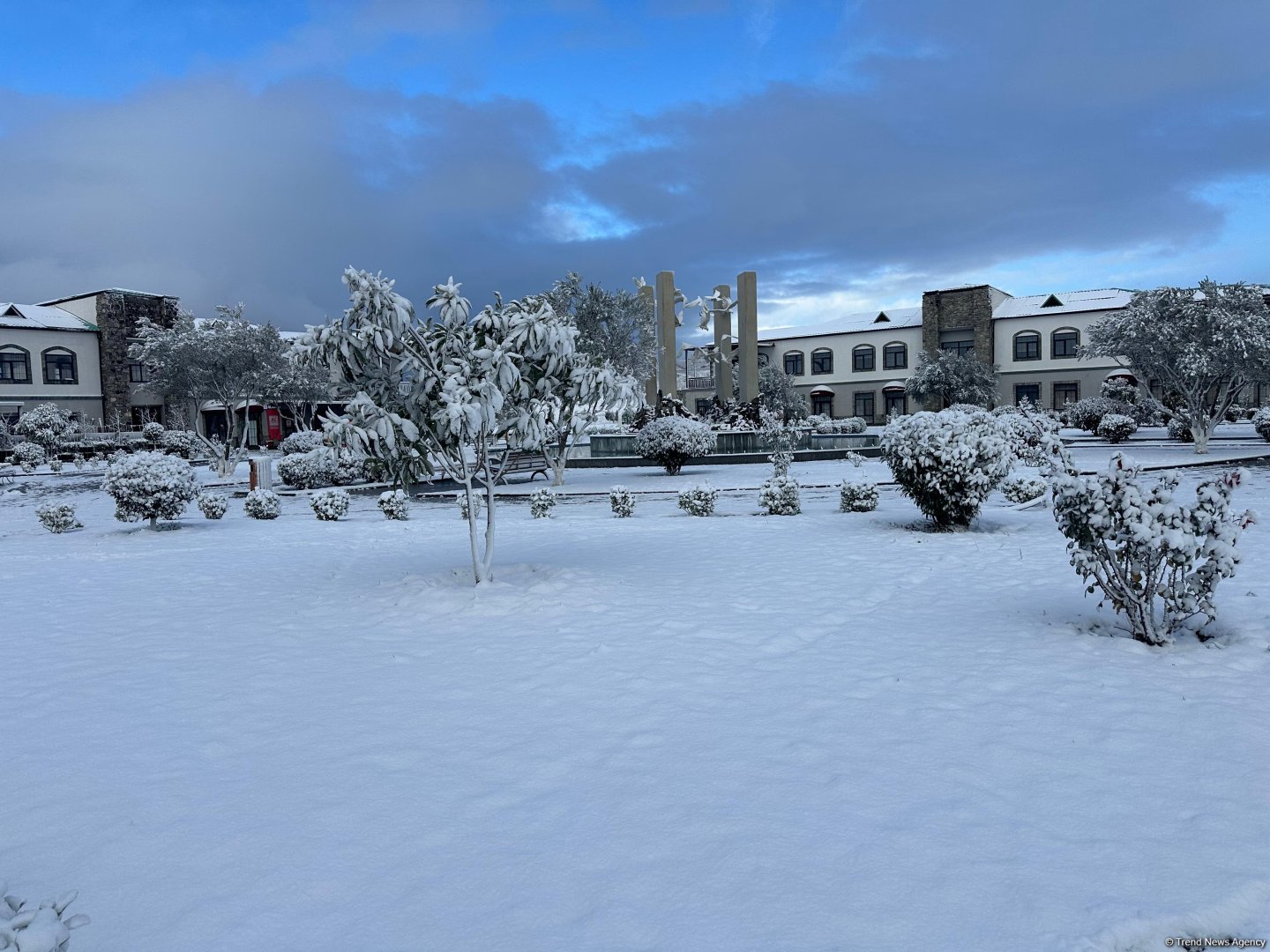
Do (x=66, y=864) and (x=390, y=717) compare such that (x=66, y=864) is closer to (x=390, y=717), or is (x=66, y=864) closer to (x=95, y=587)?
(x=390, y=717)

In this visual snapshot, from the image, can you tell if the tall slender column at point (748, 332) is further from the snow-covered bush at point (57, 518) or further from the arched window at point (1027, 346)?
the snow-covered bush at point (57, 518)

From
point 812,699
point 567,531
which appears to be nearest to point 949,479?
point 567,531

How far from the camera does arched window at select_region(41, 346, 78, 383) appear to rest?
4709 cm

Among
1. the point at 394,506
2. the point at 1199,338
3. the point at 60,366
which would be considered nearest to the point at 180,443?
the point at 60,366

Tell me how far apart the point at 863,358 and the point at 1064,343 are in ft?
41.4

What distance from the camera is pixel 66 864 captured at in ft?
11.3

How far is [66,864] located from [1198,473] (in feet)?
77.0

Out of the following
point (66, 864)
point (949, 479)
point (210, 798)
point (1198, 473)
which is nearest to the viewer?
point (66, 864)

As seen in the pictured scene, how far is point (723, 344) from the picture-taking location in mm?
40562

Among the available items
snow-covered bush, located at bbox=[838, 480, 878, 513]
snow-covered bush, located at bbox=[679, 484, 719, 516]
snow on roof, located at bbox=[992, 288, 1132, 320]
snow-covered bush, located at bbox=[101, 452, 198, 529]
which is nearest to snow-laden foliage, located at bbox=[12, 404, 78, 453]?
snow-covered bush, located at bbox=[101, 452, 198, 529]

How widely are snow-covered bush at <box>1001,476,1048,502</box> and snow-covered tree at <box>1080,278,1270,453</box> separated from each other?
44.7ft

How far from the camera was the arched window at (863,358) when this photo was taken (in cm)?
5797

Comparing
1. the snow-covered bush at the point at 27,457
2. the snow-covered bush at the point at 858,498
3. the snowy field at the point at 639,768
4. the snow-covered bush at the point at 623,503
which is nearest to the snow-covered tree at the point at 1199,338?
the snow-covered bush at the point at 858,498

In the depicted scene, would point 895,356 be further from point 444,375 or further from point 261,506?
point 444,375
